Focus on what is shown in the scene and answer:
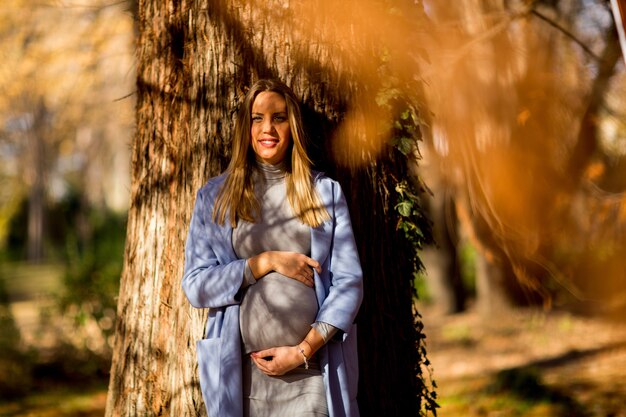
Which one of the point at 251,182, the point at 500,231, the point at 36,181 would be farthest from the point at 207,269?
the point at 36,181

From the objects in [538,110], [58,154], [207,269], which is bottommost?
[207,269]

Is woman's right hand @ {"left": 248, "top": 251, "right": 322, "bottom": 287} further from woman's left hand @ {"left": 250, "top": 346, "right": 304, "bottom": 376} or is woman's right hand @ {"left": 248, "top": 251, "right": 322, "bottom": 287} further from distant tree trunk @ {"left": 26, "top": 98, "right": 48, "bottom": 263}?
distant tree trunk @ {"left": 26, "top": 98, "right": 48, "bottom": 263}

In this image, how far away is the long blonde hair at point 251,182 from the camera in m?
2.97

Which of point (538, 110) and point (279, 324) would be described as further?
point (538, 110)

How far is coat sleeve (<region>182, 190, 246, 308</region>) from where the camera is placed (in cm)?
291

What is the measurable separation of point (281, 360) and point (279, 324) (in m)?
0.15

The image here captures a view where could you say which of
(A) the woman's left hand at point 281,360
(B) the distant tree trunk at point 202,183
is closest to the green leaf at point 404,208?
(B) the distant tree trunk at point 202,183

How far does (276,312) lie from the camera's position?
9.45 ft

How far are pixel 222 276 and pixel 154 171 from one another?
117 centimetres

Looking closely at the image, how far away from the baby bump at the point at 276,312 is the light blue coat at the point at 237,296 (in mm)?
51

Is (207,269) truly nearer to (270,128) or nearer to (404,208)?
(270,128)

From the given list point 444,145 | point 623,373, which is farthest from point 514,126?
point 444,145

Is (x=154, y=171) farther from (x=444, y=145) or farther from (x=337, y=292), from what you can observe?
(x=444, y=145)

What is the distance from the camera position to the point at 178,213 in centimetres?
370
